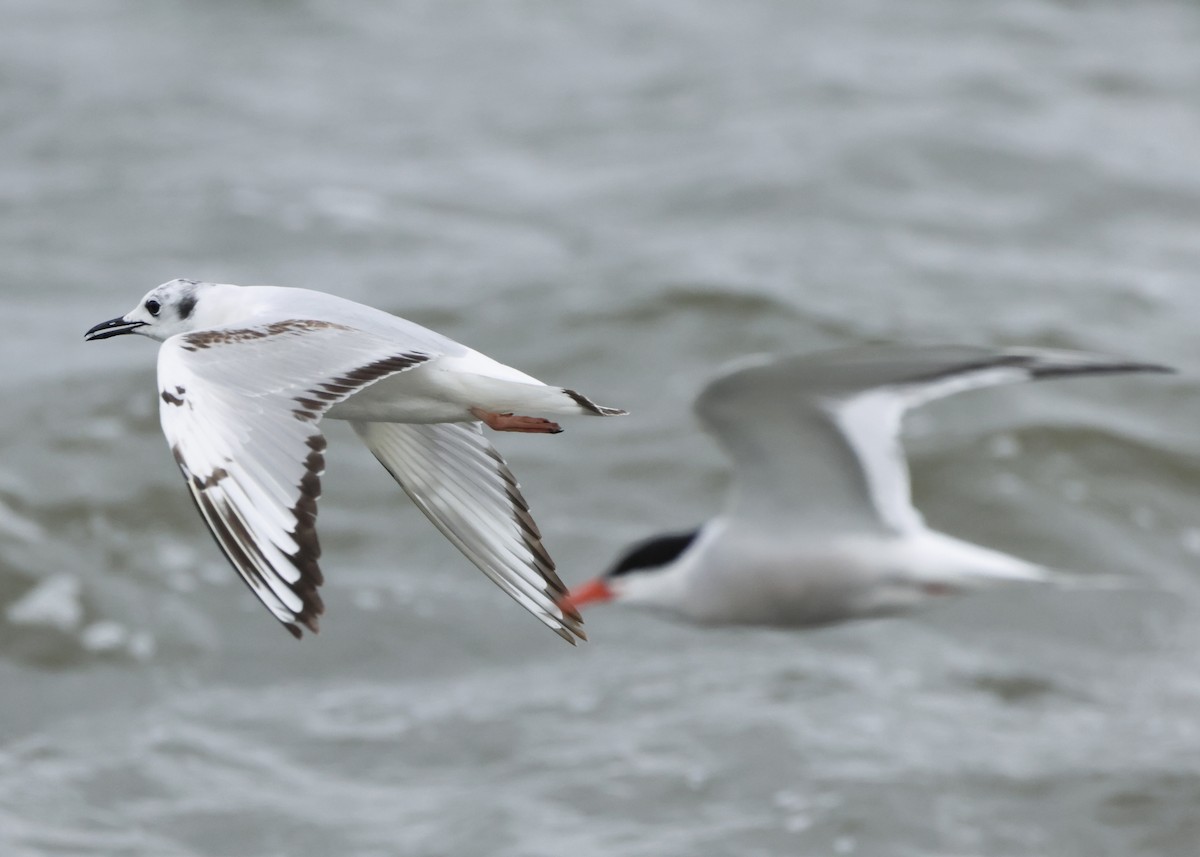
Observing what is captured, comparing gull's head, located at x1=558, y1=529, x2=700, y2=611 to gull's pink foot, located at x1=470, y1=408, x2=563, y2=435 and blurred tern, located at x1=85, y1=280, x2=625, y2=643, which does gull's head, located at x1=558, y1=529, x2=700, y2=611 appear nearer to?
blurred tern, located at x1=85, y1=280, x2=625, y2=643

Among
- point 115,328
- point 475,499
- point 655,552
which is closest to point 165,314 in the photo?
point 115,328

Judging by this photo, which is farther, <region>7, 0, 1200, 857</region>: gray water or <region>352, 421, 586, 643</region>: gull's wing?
<region>7, 0, 1200, 857</region>: gray water

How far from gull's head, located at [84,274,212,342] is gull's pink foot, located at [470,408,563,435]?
64 cm

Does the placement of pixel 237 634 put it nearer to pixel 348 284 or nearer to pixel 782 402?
pixel 782 402

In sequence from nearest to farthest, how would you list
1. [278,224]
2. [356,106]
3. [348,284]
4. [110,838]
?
[110,838] → [348,284] → [278,224] → [356,106]

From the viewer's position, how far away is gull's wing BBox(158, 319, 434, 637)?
9.08 feet

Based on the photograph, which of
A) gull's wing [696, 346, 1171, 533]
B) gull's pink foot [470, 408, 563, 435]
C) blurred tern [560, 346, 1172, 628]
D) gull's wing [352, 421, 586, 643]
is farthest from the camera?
blurred tern [560, 346, 1172, 628]

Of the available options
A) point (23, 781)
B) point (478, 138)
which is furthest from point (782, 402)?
point (478, 138)

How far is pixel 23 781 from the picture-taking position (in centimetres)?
584

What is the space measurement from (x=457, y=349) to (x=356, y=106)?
891 cm

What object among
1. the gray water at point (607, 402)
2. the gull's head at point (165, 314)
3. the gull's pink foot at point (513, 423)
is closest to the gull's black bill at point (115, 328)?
the gull's head at point (165, 314)

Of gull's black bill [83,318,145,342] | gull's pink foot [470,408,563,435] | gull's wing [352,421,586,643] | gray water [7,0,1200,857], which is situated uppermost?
gull's black bill [83,318,145,342]

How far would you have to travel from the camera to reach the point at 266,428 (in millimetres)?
2969

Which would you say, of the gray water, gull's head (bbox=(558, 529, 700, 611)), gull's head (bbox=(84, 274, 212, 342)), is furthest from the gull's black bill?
gull's head (bbox=(558, 529, 700, 611))
